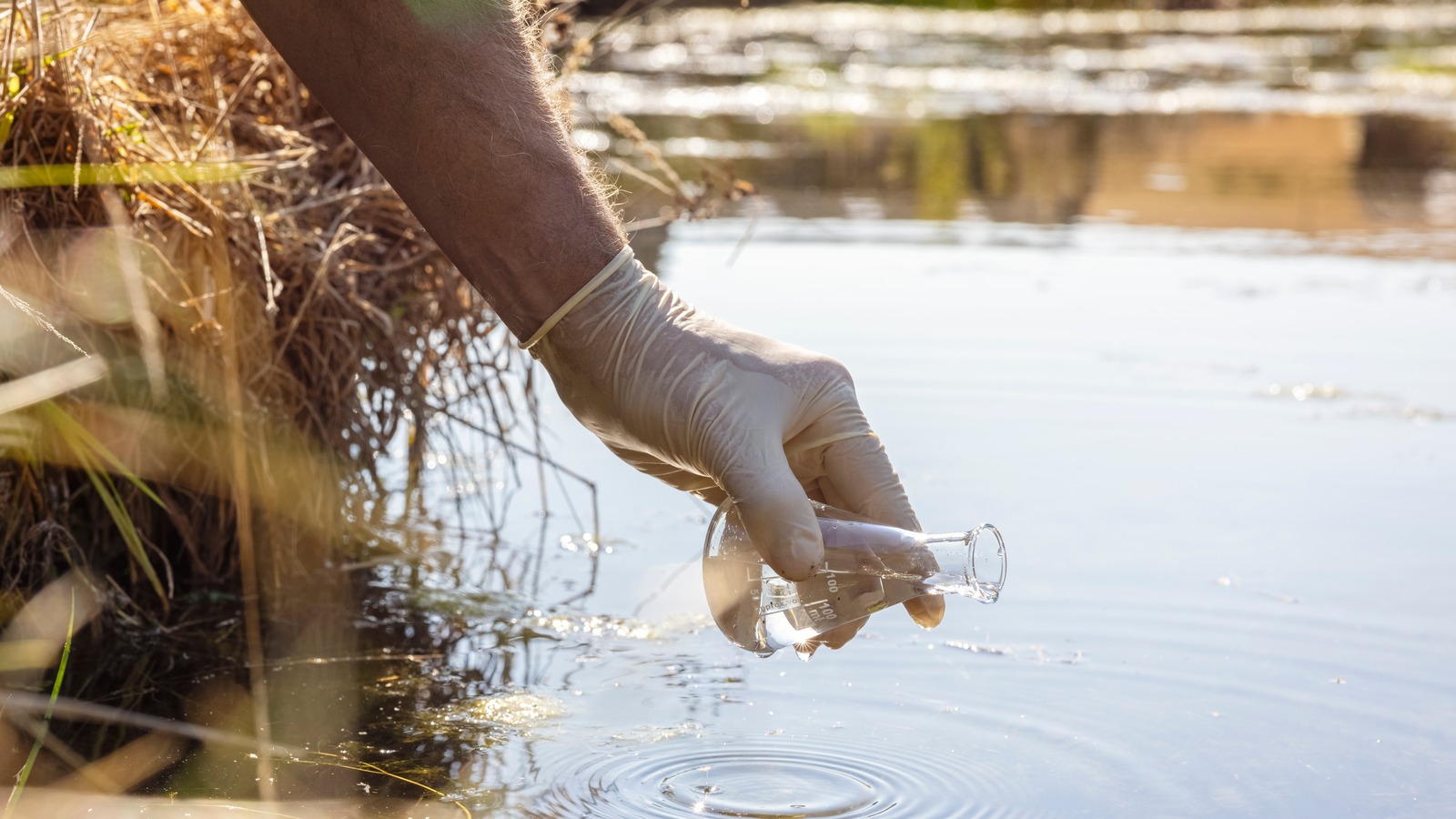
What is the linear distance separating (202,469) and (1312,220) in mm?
6184

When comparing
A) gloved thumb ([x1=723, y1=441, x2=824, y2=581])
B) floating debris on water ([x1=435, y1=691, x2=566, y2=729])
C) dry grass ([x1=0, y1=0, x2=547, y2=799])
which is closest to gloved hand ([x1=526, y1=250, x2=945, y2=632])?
gloved thumb ([x1=723, y1=441, x2=824, y2=581])

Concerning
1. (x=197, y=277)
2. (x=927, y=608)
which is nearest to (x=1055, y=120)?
(x=197, y=277)

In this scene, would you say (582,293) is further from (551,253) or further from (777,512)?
(777,512)

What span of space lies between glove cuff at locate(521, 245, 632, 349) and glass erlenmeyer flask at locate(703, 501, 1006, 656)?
0.32 m

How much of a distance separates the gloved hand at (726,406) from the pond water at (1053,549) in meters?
0.34

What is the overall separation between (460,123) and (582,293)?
26 cm

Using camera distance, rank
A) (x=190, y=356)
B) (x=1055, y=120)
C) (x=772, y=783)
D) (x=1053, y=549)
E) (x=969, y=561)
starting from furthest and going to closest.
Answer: (x=1055, y=120) → (x=1053, y=549) → (x=190, y=356) → (x=772, y=783) → (x=969, y=561)

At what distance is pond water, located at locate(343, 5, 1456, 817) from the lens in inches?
89.4

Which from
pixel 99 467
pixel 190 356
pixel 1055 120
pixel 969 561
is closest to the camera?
pixel 969 561

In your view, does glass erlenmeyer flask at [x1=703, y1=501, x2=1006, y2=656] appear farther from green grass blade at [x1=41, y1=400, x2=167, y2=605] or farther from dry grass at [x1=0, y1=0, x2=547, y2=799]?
green grass blade at [x1=41, y1=400, x2=167, y2=605]

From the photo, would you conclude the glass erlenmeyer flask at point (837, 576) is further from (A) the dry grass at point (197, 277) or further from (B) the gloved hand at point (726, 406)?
(A) the dry grass at point (197, 277)

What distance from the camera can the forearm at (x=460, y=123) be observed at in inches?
75.7

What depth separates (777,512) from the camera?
1.97 m

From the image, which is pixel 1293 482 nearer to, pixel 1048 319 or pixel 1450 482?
pixel 1450 482
